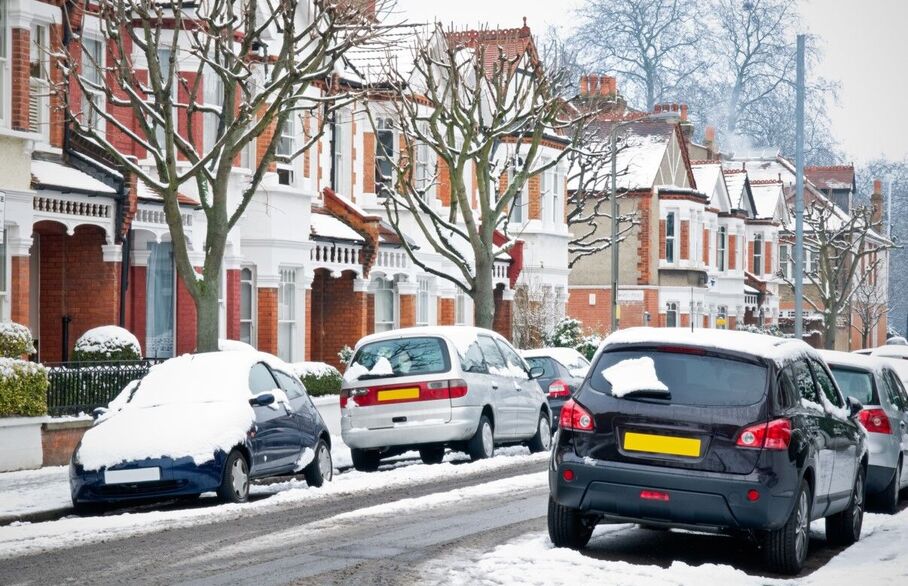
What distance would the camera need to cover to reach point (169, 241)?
29109mm

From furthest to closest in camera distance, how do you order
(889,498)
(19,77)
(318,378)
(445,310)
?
(445,310) → (318,378) → (19,77) → (889,498)

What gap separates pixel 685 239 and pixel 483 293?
3267 centimetres

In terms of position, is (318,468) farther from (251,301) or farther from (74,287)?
(251,301)

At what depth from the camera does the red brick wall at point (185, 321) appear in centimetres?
2930

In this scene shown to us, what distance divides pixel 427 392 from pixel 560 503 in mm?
9061

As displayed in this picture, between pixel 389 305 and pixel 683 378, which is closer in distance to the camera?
pixel 683 378

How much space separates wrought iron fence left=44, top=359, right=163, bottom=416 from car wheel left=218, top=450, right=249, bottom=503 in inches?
242

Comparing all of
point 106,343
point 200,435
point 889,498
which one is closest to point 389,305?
point 106,343

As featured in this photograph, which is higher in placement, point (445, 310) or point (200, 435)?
point (445, 310)

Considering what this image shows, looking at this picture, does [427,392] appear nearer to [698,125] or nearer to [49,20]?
[49,20]

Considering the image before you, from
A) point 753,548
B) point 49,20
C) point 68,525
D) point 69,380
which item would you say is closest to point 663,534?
point 753,548

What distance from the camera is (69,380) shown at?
22.0 m

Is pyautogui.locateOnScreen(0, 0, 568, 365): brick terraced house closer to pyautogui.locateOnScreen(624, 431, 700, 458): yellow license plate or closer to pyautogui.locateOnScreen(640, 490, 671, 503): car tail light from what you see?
pyautogui.locateOnScreen(624, 431, 700, 458): yellow license plate

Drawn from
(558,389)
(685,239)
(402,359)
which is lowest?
(558,389)
